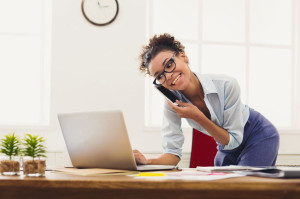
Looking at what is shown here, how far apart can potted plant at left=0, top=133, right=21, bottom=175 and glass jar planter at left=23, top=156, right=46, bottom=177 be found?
0.05m

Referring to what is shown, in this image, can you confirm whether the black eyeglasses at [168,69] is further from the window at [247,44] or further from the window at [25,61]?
the window at [25,61]

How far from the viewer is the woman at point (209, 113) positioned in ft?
5.45

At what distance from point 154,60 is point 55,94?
1.67 m

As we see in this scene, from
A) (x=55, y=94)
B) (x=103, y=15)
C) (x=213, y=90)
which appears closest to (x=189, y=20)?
(x=103, y=15)

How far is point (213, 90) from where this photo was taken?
1777mm

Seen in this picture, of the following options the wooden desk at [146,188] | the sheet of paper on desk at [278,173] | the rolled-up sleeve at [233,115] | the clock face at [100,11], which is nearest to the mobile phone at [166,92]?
the rolled-up sleeve at [233,115]

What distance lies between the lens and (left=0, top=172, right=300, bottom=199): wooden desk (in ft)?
2.93

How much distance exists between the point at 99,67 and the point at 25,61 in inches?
27.7

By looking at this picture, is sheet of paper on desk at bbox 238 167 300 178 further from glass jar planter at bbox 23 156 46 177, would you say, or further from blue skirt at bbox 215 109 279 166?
blue skirt at bbox 215 109 279 166

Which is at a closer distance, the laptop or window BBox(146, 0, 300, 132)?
the laptop

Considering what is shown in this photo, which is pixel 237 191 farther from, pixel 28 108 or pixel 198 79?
pixel 28 108

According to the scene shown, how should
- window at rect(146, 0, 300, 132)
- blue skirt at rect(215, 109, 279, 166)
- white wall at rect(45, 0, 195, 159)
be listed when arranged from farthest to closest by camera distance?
window at rect(146, 0, 300, 132) → white wall at rect(45, 0, 195, 159) → blue skirt at rect(215, 109, 279, 166)

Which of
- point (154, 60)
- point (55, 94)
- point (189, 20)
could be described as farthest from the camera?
point (189, 20)

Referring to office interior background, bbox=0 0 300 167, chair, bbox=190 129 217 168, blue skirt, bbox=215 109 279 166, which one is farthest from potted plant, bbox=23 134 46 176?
office interior background, bbox=0 0 300 167
